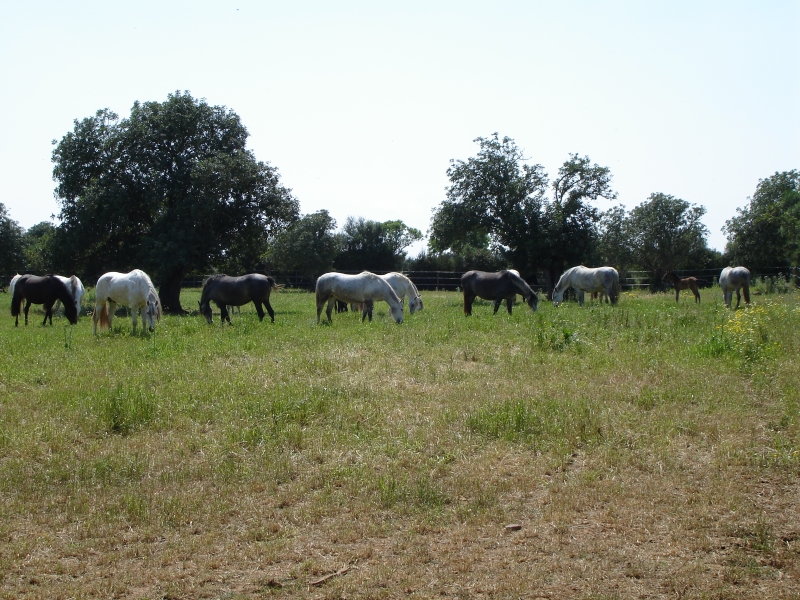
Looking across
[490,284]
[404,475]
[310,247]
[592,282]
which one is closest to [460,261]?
[310,247]

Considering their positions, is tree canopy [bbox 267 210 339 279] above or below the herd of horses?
above

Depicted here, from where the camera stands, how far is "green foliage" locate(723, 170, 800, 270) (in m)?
39.1

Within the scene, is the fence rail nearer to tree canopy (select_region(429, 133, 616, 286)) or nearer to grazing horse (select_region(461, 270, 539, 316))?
tree canopy (select_region(429, 133, 616, 286))

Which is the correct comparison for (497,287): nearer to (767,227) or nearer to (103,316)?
(103,316)

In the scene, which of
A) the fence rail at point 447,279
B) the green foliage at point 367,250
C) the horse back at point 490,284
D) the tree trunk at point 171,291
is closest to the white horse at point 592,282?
the horse back at point 490,284

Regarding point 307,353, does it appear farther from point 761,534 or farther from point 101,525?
point 761,534

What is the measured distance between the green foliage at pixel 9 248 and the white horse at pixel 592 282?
3751 centimetres

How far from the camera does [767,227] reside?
145ft

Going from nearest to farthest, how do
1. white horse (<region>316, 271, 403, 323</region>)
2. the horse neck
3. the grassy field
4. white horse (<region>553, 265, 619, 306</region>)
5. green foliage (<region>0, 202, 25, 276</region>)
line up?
the grassy field → the horse neck → white horse (<region>316, 271, 403, 323</region>) → white horse (<region>553, 265, 619, 306</region>) → green foliage (<region>0, 202, 25, 276</region>)

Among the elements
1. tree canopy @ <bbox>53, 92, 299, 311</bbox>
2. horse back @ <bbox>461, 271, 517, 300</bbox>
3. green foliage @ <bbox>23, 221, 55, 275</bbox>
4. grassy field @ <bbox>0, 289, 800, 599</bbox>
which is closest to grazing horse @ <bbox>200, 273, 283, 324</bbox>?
horse back @ <bbox>461, 271, 517, 300</bbox>

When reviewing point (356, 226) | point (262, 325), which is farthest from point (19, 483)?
point (356, 226)

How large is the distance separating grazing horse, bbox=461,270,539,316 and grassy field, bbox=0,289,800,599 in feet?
28.3

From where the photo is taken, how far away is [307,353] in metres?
10.5

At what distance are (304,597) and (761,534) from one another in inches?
120
